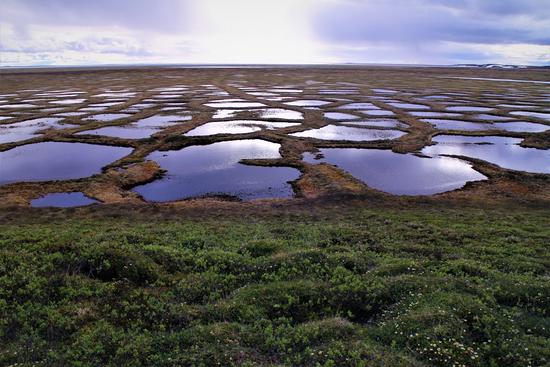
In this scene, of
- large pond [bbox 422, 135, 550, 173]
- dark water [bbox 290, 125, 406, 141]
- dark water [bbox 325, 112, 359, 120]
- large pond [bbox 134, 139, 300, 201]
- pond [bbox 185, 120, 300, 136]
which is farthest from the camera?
dark water [bbox 325, 112, 359, 120]

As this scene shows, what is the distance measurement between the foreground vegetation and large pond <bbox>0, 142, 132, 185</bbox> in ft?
54.1

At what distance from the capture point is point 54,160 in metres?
39.2

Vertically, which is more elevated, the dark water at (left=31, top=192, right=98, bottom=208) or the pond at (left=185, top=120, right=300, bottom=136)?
the pond at (left=185, top=120, right=300, bottom=136)

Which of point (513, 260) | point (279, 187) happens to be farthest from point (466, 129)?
point (513, 260)

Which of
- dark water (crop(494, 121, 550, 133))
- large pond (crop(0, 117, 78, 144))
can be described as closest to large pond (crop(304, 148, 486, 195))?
dark water (crop(494, 121, 550, 133))

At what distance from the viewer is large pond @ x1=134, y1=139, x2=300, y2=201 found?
30219 mm

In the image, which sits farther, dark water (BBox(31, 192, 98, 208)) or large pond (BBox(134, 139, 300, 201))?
large pond (BBox(134, 139, 300, 201))

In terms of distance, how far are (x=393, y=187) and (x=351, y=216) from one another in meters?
9.13

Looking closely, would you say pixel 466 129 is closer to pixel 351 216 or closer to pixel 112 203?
pixel 351 216

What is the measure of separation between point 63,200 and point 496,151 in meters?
40.8

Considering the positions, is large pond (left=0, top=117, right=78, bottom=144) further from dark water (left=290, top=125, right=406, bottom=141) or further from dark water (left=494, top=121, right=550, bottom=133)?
dark water (left=494, top=121, right=550, bottom=133)

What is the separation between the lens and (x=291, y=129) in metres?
50.8

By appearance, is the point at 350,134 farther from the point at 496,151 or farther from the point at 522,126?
the point at 522,126

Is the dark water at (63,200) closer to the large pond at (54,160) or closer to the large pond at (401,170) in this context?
the large pond at (54,160)
